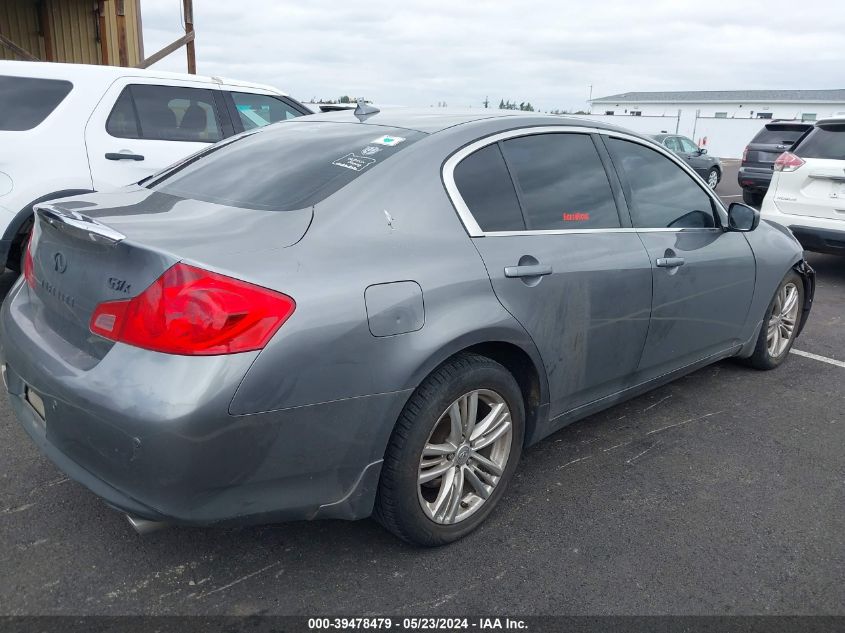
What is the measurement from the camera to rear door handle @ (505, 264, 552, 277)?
2717 millimetres

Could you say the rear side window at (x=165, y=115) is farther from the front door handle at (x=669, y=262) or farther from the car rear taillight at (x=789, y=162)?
the car rear taillight at (x=789, y=162)

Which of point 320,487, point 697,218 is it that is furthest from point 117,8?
point 320,487

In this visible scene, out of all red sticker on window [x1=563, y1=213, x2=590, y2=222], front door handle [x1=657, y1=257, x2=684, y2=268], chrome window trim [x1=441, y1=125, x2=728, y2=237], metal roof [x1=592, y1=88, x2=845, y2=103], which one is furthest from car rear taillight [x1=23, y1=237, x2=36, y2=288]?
metal roof [x1=592, y1=88, x2=845, y2=103]

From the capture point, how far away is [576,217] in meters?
3.14

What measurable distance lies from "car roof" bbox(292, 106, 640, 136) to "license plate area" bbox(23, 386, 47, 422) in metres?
1.70

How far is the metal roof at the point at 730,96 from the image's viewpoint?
57.8 meters

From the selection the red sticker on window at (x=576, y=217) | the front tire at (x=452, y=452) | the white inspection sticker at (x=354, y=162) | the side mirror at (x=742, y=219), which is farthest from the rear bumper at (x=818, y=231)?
the white inspection sticker at (x=354, y=162)

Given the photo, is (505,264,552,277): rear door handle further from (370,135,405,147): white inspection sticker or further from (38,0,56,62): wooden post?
(38,0,56,62): wooden post

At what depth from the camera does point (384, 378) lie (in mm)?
2275

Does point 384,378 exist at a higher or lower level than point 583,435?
higher

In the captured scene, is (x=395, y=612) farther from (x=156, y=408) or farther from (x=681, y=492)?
(x=681, y=492)

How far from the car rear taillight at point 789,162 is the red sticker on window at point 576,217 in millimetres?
5220

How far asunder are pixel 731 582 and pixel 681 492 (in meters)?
0.65

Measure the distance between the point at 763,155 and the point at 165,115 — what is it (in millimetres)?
11634
